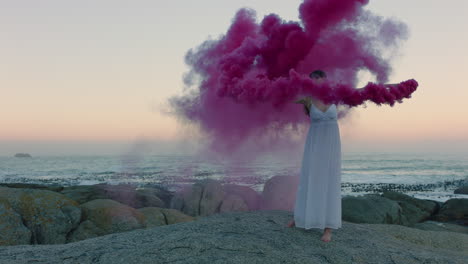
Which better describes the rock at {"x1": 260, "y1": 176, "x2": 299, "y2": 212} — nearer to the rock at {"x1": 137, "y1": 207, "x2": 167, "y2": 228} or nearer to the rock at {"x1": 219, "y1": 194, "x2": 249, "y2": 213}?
the rock at {"x1": 219, "y1": 194, "x2": 249, "y2": 213}

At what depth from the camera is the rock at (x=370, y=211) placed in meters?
12.1

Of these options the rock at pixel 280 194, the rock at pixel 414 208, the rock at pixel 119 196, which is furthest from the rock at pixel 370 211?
the rock at pixel 119 196

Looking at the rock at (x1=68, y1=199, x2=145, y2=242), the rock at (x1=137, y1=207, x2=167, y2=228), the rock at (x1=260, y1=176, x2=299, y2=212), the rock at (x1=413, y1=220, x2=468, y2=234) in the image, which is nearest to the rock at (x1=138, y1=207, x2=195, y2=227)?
the rock at (x1=137, y1=207, x2=167, y2=228)

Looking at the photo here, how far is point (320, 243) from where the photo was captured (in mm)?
5945

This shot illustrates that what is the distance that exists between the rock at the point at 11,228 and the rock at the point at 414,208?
1266 cm

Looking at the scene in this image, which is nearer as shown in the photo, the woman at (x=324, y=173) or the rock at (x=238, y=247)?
the rock at (x=238, y=247)

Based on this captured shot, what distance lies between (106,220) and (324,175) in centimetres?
568

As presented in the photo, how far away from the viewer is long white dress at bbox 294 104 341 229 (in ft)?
20.2

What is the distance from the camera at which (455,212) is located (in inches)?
612

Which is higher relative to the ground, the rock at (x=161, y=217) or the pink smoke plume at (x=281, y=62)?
the pink smoke plume at (x=281, y=62)

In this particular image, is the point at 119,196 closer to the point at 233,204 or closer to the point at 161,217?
the point at 233,204

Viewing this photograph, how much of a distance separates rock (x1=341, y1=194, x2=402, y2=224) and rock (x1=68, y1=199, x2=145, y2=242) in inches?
265

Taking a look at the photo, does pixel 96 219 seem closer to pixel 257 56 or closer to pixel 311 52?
pixel 257 56

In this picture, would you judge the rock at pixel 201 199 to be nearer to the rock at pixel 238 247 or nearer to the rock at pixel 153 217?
the rock at pixel 153 217
